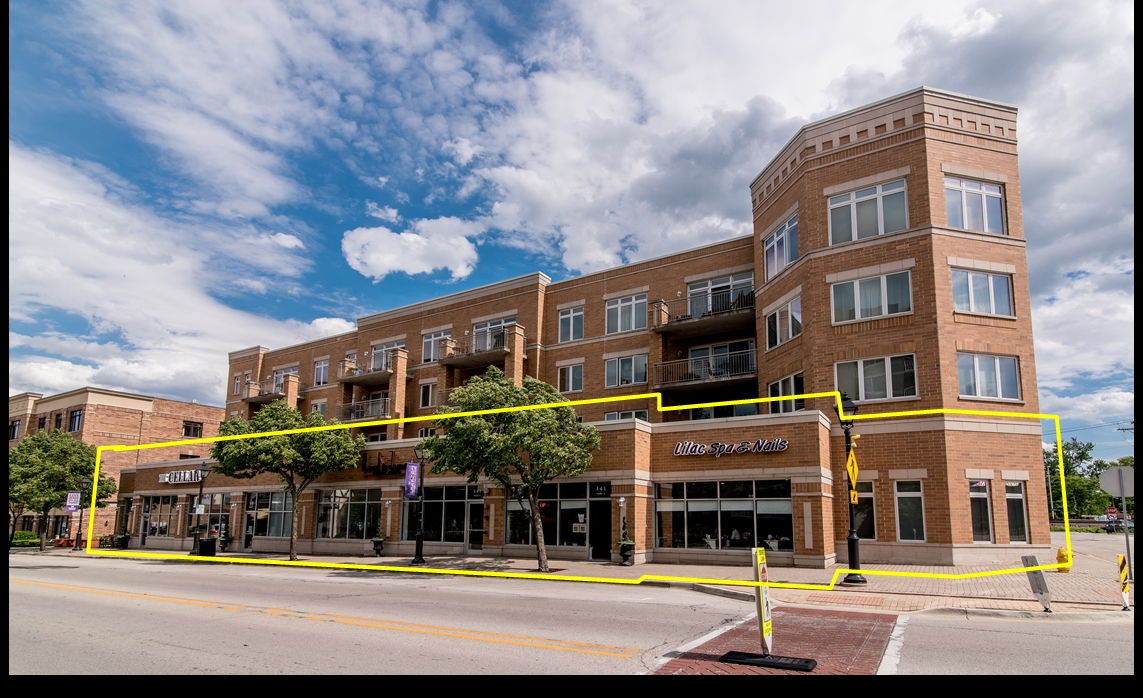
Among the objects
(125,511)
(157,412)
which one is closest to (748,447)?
(125,511)

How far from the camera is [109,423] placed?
55.0 m

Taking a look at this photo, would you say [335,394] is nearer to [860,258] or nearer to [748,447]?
[748,447]

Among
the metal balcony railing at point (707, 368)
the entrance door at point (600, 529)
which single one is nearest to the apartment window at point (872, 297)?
the metal balcony railing at point (707, 368)

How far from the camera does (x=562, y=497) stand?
86.0 feet

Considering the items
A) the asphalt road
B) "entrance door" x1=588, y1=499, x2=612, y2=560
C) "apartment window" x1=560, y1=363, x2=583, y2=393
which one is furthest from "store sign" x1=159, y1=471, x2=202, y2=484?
"entrance door" x1=588, y1=499, x2=612, y2=560

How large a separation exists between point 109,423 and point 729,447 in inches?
2017

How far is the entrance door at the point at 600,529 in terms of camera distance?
24.9 metres

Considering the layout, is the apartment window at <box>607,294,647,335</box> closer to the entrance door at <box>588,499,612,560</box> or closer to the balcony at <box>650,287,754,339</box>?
the balcony at <box>650,287,754,339</box>

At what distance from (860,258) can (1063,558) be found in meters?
11.0

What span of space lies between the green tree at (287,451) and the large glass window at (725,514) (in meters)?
14.4

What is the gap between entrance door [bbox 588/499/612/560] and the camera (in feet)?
81.6

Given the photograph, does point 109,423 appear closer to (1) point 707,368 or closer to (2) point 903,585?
(1) point 707,368

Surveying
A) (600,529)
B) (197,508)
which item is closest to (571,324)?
(600,529)

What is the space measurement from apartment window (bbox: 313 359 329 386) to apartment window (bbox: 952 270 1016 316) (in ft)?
120
